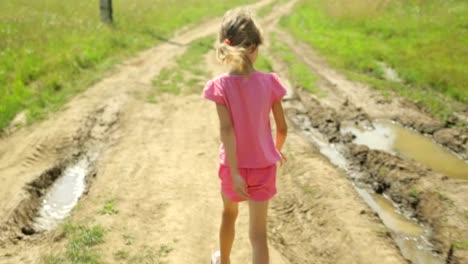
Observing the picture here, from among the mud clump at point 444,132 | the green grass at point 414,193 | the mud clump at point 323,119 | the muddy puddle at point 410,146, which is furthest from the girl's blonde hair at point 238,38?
the mud clump at point 444,132

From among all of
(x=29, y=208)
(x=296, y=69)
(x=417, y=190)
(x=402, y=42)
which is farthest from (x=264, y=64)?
(x=29, y=208)

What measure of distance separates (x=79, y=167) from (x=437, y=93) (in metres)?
7.33

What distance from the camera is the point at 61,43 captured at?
1236 centimetres

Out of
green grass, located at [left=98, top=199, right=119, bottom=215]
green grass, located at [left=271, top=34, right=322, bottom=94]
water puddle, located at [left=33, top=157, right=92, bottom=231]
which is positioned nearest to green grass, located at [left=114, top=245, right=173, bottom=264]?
green grass, located at [left=98, top=199, right=119, bottom=215]

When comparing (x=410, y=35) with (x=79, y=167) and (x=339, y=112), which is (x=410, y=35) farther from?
(x=79, y=167)

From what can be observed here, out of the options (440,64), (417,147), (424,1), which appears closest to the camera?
(417,147)

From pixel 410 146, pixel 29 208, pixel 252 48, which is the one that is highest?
pixel 252 48

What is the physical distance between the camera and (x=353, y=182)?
616cm

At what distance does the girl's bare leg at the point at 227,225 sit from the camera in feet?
10.5

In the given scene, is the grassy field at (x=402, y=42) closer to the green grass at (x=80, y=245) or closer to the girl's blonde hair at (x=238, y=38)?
the green grass at (x=80, y=245)

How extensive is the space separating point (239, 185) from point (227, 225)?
0.60 meters

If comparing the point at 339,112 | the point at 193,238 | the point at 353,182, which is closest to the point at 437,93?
the point at 339,112

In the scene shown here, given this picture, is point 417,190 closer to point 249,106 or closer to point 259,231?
point 259,231

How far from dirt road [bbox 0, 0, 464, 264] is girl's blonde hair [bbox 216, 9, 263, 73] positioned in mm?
2113
